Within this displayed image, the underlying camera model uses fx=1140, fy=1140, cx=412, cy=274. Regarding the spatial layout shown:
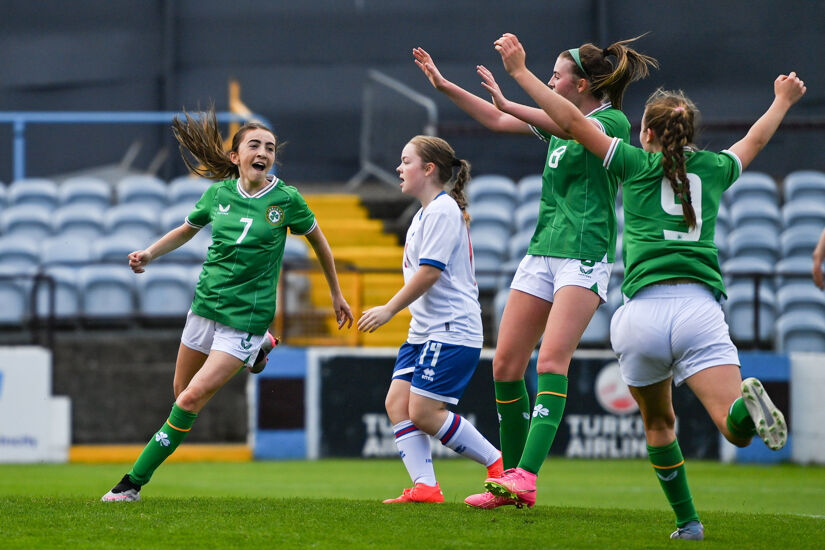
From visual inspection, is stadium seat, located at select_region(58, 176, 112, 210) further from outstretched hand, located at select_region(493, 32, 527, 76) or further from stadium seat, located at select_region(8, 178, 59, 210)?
outstretched hand, located at select_region(493, 32, 527, 76)

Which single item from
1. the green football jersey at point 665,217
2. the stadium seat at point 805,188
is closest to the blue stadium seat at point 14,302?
the green football jersey at point 665,217

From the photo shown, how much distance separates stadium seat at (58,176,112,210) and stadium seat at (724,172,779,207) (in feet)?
26.2

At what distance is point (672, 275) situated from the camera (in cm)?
408

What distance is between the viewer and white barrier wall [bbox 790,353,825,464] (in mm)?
11188

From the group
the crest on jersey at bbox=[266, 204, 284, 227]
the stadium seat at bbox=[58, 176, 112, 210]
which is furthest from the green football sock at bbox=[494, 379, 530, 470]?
the stadium seat at bbox=[58, 176, 112, 210]

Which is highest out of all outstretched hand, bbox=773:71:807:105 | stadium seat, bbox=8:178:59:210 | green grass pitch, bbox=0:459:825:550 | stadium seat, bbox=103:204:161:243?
stadium seat, bbox=8:178:59:210

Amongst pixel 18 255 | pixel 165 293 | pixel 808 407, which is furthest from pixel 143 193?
pixel 808 407

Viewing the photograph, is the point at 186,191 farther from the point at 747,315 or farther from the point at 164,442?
the point at 164,442

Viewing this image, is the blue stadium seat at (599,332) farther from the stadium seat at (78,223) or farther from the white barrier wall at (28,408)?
the stadium seat at (78,223)

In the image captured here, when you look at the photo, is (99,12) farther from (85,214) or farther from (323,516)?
(323,516)

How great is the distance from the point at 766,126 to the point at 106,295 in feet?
Result: 30.5

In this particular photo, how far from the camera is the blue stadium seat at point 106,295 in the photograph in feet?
40.2

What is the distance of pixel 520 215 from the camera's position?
46.5 feet

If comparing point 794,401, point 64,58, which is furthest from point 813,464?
point 64,58
